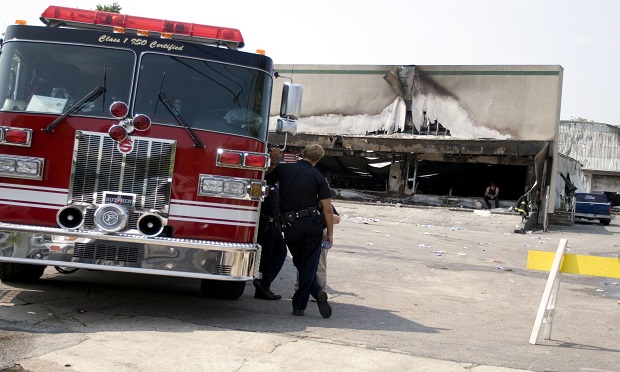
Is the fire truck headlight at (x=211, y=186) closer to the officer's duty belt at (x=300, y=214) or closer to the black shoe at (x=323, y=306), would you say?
the officer's duty belt at (x=300, y=214)

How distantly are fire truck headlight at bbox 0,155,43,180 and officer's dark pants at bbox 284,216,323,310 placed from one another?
2504 millimetres

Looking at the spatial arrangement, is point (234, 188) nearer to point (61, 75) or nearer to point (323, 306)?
point (323, 306)

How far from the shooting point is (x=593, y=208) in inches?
1357

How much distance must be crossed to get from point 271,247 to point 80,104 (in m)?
2.69

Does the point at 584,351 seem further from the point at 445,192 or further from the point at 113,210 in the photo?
the point at 445,192

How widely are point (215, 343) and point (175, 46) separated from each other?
3.03 m

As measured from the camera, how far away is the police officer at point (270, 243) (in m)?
8.48

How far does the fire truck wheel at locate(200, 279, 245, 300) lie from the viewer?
8.66 m

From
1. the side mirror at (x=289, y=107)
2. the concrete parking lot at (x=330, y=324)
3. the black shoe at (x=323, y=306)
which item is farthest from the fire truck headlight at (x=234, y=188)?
the black shoe at (x=323, y=306)

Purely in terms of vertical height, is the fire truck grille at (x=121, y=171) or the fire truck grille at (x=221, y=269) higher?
the fire truck grille at (x=121, y=171)

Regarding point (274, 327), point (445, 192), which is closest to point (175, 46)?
point (274, 327)

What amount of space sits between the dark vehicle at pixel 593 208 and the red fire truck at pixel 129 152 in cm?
2955

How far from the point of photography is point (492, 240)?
21.2m

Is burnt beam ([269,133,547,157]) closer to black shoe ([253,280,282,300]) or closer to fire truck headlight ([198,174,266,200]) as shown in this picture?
black shoe ([253,280,282,300])
